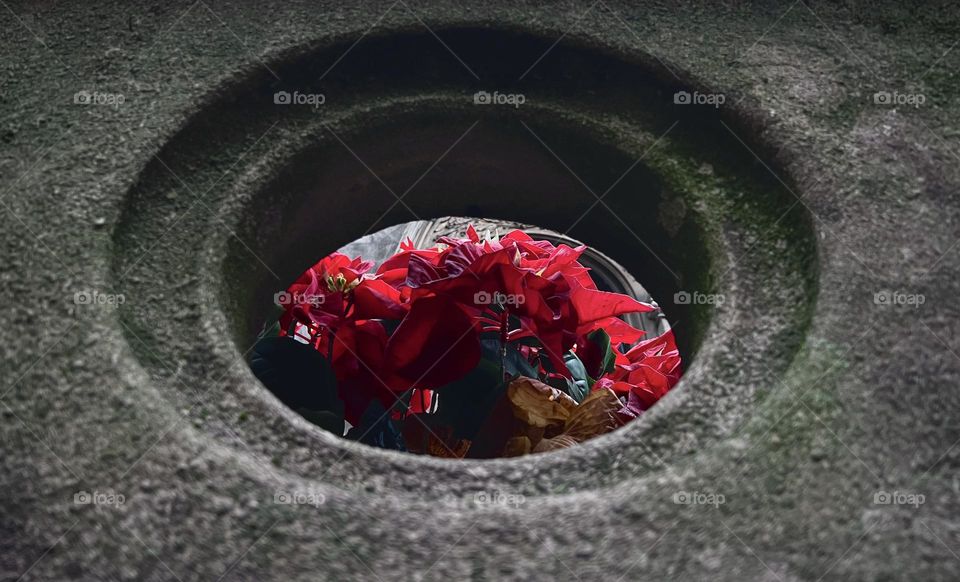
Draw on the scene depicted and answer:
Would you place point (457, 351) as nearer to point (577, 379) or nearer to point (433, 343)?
Result: point (433, 343)

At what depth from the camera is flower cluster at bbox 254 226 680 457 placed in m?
1.09

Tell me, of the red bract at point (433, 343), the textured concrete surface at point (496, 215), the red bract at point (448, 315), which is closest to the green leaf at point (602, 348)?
the red bract at point (448, 315)

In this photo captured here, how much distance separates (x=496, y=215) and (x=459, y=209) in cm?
6

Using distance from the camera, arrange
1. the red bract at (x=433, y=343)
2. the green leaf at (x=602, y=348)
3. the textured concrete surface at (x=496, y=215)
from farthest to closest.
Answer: the green leaf at (x=602, y=348), the red bract at (x=433, y=343), the textured concrete surface at (x=496, y=215)

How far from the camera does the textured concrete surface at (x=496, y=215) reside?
2.47 ft

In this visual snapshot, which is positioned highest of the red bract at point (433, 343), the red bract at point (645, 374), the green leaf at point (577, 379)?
the red bract at point (433, 343)

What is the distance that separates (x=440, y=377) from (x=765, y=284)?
42 cm

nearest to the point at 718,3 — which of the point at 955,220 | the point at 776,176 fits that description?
the point at 776,176

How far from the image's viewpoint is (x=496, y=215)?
1379 mm

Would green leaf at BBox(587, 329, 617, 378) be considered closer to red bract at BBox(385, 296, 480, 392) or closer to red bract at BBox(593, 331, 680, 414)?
red bract at BBox(593, 331, 680, 414)

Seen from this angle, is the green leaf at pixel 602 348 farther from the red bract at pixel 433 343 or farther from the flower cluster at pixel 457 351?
the red bract at pixel 433 343

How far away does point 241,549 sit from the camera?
73cm

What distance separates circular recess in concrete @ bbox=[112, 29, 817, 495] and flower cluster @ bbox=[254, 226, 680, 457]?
3.5 inches

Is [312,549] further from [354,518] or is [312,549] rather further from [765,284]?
[765,284]
